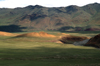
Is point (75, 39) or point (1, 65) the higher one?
point (1, 65)

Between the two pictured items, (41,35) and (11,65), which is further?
(41,35)

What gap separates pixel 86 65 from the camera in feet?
118

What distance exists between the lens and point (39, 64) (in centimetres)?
3669

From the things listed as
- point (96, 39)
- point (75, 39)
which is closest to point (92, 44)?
point (96, 39)

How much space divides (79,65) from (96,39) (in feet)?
216

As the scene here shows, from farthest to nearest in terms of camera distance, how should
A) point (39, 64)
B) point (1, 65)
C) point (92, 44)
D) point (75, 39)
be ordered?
1. point (75, 39)
2. point (92, 44)
3. point (39, 64)
4. point (1, 65)

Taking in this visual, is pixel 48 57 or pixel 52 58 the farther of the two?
pixel 48 57

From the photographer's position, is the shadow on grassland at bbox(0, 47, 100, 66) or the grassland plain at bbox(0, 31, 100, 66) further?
the shadow on grassland at bbox(0, 47, 100, 66)

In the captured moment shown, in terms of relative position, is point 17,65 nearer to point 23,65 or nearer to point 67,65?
point 23,65

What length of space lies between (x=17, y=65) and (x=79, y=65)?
12848mm

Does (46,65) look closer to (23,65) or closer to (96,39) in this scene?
(23,65)

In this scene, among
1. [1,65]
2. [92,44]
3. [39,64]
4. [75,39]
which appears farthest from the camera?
[75,39]

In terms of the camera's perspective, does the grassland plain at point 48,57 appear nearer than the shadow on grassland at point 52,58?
Yes

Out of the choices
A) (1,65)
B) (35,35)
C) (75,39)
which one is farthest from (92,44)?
(1,65)
